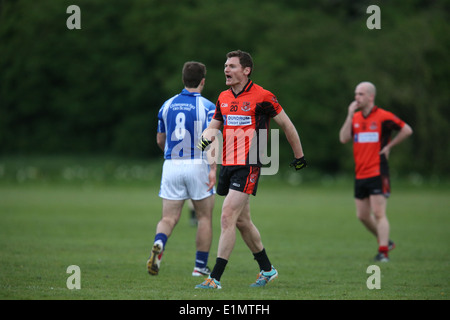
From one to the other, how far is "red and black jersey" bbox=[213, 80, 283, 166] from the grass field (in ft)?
4.94

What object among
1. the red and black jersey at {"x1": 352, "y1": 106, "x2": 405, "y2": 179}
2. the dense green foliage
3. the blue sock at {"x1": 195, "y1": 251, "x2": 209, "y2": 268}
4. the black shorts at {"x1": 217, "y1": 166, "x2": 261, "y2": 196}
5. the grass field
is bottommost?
the grass field

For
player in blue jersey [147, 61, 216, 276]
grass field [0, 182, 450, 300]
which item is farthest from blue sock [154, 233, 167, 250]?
grass field [0, 182, 450, 300]

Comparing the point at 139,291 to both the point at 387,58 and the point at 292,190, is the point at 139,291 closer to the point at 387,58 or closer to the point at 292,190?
the point at 292,190

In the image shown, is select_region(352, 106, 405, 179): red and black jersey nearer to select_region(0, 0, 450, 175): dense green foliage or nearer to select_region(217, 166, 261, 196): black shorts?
select_region(217, 166, 261, 196): black shorts

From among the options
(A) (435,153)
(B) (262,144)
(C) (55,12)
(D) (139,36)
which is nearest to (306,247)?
(B) (262,144)

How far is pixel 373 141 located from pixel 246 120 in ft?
14.3

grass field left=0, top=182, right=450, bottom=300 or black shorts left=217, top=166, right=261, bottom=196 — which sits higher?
black shorts left=217, top=166, right=261, bottom=196

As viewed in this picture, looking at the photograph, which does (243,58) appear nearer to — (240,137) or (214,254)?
(240,137)

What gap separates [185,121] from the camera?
8742 mm

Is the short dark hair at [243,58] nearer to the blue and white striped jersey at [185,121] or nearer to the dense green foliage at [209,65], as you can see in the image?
the blue and white striped jersey at [185,121]

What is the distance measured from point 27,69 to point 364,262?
40124 millimetres

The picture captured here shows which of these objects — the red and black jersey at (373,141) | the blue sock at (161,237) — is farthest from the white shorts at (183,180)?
the red and black jersey at (373,141)

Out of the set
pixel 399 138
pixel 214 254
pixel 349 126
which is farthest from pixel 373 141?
pixel 214 254

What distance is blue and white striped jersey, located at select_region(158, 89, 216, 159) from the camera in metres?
8.76
